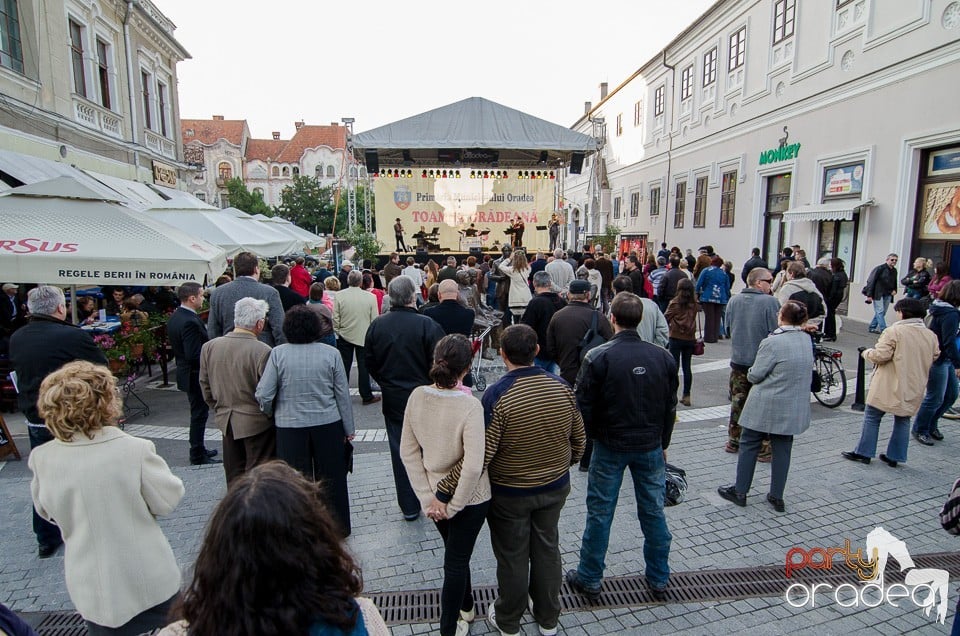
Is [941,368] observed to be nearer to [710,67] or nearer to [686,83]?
[710,67]

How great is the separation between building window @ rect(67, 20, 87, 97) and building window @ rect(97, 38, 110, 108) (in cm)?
92

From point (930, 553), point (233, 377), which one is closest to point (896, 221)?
point (930, 553)

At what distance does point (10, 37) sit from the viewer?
1052 cm

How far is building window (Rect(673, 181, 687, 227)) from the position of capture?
22578 mm

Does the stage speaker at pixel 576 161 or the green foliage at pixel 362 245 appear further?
the stage speaker at pixel 576 161

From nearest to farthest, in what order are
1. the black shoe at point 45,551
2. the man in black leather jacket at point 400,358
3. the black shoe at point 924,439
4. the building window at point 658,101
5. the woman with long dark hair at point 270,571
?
the woman with long dark hair at point 270,571, the black shoe at point 45,551, the man in black leather jacket at point 400,358, the black shoe at point 924,439, the building window at point 658,101

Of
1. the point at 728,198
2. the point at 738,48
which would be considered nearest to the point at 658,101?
the point at 738,48

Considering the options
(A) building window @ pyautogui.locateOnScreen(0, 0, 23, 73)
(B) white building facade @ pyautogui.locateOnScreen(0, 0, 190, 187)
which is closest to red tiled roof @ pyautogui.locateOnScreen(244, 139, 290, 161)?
(B) white building facade @ pyautogui.locateOnScreen(0, 0, 190, 187)

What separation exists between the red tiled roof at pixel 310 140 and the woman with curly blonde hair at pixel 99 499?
223ft

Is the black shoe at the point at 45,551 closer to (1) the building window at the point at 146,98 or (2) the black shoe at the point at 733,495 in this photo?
(2) the black shoe at the point at 733,495

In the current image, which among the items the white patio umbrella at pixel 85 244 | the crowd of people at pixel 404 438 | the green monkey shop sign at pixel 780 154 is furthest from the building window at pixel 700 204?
the white patio umbrella at pixel 85 244

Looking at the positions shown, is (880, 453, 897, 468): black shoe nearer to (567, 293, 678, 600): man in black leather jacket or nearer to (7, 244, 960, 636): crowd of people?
(7, 244, 960, 636): crowd of people

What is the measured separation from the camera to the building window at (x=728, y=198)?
18.7 metres

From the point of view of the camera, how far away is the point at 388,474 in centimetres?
495
